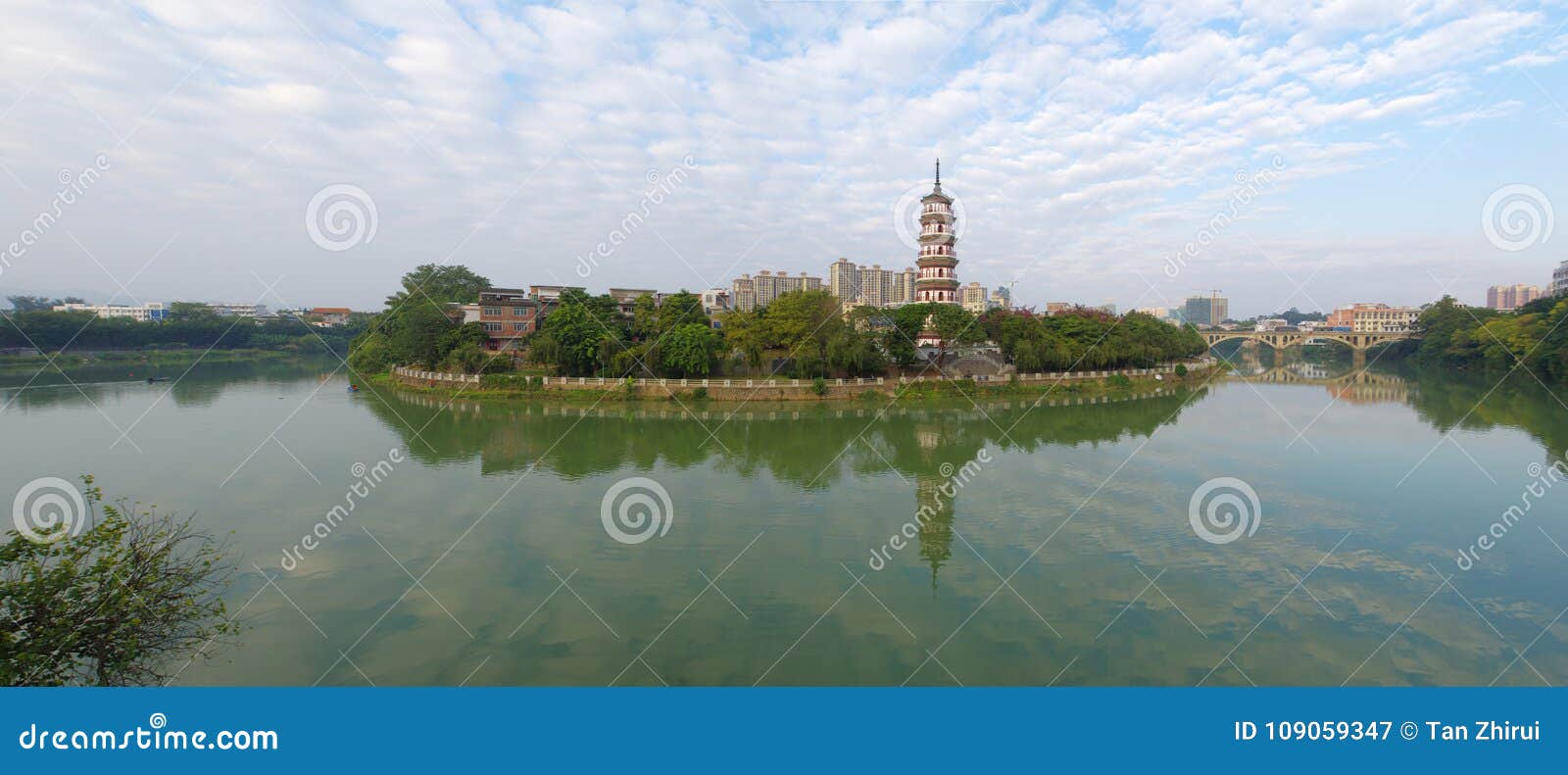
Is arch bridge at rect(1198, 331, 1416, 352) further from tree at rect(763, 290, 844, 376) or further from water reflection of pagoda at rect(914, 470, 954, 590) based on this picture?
water reflection of pagoda at rect(914, 470, 954, 590)

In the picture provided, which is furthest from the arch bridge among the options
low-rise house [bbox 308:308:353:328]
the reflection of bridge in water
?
low-rise house [bbox 308:308:353:328]

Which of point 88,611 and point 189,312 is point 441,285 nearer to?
point 189,312

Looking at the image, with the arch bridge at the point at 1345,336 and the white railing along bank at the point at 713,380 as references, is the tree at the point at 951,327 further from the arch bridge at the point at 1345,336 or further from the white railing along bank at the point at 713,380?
the arch bridge at the point at 1345,336

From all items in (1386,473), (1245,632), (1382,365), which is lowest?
(1245,632)

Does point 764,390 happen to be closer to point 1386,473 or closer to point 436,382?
point 436,382

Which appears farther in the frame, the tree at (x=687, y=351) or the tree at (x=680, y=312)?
the tree at (x=680, y=312)

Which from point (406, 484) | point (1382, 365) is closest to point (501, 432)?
point (406, 484)

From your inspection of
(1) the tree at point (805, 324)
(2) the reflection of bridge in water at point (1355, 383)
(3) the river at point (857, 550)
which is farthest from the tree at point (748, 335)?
(2) the reflection of bridge in water at point (1355, 383)

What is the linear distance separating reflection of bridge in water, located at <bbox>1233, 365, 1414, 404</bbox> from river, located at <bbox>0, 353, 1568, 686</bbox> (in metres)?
6.27

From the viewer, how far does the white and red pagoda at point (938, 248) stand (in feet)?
78.5

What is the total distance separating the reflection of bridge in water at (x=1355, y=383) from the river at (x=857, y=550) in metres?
6.27

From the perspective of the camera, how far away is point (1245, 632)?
5305mm

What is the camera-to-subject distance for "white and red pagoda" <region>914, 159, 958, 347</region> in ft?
78.5

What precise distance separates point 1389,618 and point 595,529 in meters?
7.66
